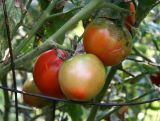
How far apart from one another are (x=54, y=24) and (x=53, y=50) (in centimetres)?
18

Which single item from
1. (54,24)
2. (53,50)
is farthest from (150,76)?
(53,50)

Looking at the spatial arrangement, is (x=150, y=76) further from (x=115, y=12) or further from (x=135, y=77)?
(x=115, y=12)

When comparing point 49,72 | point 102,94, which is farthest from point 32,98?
point 49,72

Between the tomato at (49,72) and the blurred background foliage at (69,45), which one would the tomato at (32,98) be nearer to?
the blurred background foliage at (69,45)

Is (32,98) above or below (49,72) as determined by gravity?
below

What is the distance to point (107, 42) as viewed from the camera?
0.71 m

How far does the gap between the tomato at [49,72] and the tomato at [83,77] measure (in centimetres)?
8

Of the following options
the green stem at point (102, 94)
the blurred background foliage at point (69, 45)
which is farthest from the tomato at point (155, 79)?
the green stem at point (102, 94)

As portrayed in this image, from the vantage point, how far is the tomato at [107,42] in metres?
0.70

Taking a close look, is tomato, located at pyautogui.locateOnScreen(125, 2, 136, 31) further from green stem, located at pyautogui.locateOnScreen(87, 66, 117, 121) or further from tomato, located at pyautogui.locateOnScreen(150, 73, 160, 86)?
tomato, located at pyautogui.locateOnScreen(150, 73, 160, 86)

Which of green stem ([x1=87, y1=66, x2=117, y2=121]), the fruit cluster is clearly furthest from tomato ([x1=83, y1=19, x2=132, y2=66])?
green stem ([x1=87, y1=66, x2=117, y2=121])

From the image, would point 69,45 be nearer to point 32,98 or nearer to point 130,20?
point 32,98

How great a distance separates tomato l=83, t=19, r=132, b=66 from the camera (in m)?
0.70

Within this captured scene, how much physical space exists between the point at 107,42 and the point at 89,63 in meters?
0.05
